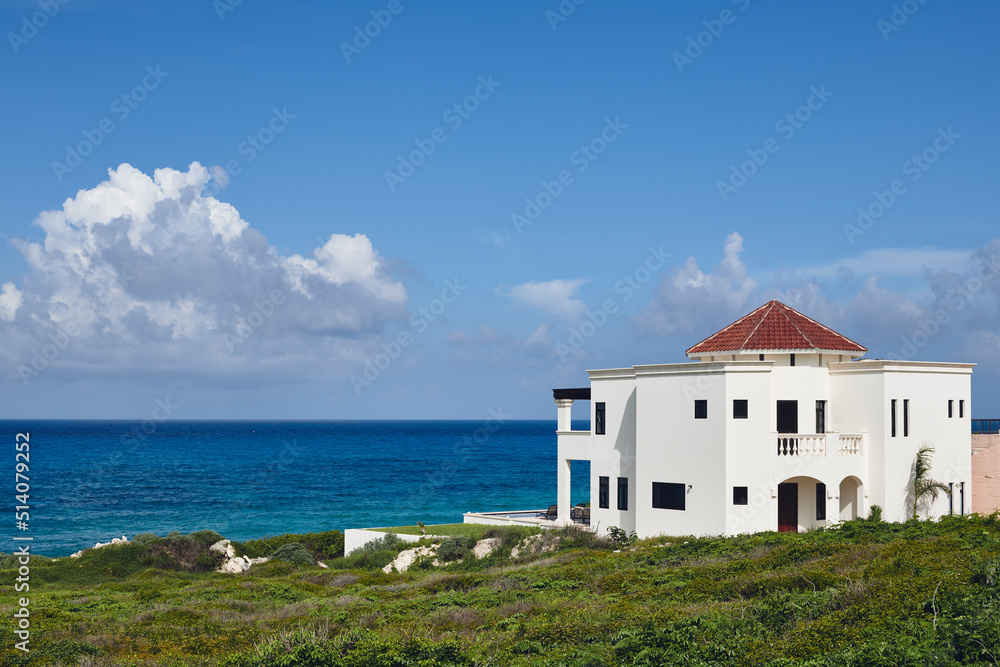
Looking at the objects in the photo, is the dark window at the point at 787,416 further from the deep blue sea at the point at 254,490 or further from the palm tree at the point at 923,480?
the deep blue sea at the point at 254,490

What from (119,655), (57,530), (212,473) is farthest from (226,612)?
(212,473)

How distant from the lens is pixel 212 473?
94938 millimetres

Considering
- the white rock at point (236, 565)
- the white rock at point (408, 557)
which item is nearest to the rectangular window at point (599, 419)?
the white rock at point (408, 557)

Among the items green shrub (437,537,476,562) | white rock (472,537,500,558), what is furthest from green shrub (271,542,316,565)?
white rock (472,537,500,558)

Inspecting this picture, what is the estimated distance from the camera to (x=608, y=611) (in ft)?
50.0

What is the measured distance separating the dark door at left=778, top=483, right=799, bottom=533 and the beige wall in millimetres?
7961

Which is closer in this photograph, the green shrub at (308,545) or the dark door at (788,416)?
the dark door at (788,416)

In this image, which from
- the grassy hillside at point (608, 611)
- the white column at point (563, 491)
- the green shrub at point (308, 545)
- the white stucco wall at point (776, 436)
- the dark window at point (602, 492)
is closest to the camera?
the grassy hillside at point (608, 611)

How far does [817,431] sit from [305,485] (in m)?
63.3

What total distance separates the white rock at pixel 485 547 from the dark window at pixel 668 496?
623 cm

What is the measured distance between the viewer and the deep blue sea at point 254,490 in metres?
57.2

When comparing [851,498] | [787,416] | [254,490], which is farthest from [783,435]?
[254,490]

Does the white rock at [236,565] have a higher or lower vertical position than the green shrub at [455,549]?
lower

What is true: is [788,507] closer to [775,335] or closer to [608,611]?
[775,335]
